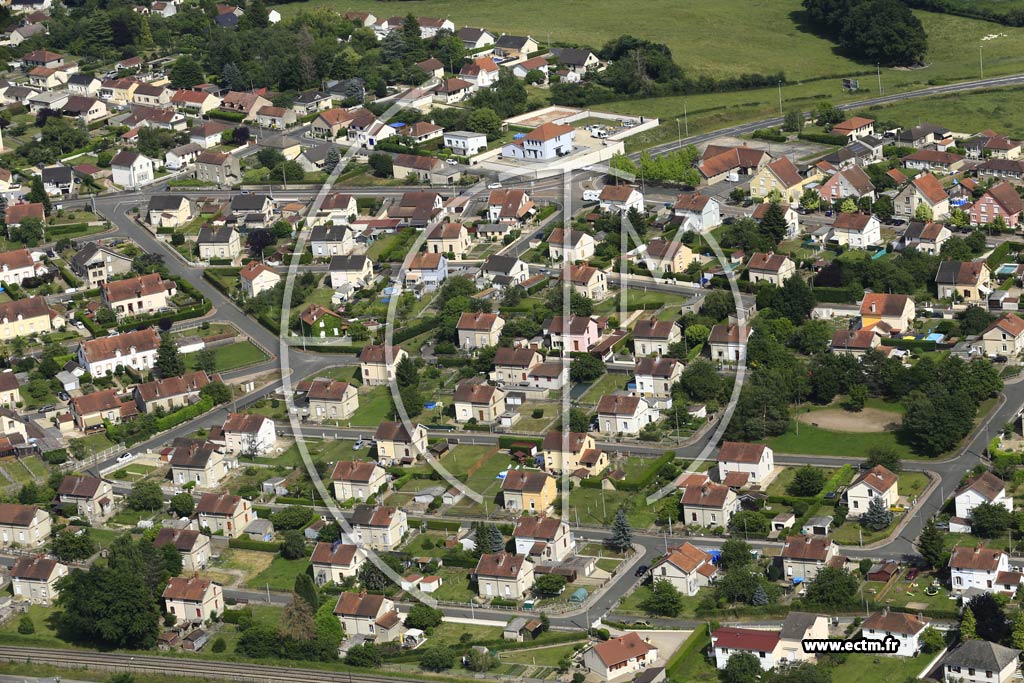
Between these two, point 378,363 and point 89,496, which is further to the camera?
point 378,363

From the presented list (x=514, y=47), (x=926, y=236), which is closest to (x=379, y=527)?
(x=926, y=236)

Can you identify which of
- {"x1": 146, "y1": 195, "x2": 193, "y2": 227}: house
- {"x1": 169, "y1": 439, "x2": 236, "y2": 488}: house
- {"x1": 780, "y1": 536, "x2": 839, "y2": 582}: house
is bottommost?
{"x1": 780, "y1": 536, "x2": 839, "y2": 582}: house

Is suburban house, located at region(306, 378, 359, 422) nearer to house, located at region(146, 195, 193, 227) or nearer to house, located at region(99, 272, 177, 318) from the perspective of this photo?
house, located at region(99, 272, 177, 318)

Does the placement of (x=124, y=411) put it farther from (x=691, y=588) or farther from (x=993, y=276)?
(x=993, y=276)

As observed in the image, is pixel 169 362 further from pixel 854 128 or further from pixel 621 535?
pixel 854 128

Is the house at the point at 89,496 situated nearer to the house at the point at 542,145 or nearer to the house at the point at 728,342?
the house at the point at 728,342

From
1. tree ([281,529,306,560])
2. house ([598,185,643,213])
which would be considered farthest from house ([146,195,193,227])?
tree ([281,529,306,560])
